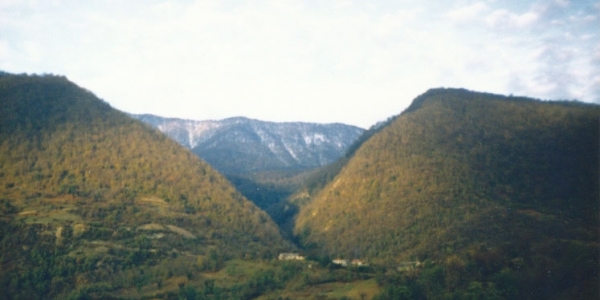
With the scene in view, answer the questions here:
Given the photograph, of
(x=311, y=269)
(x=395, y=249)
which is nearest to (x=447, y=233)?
(x=395, y=249)

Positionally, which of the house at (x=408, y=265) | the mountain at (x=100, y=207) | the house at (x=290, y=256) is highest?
the mountain at (x=100, y=207)

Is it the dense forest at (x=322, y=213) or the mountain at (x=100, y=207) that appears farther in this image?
the mountain at (x=100, y=207)

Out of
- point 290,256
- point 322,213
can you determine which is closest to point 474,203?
point 290,256

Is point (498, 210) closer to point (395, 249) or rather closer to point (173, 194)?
point (395, 249)

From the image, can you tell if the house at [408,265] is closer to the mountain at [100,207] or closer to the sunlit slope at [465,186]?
the sunlit slope at [465,186]

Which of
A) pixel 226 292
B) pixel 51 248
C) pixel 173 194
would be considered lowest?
pixel 226 292

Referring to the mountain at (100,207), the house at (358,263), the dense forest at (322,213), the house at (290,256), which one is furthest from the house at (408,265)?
the mountain at (100,207)
